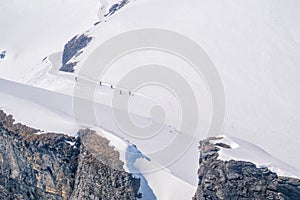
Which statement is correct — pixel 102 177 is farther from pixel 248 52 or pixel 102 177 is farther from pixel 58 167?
pixel 248 52

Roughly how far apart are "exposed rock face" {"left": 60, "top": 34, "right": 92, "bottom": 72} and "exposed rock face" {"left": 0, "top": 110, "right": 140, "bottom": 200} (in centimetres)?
1901

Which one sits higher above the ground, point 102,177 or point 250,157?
point 250,157

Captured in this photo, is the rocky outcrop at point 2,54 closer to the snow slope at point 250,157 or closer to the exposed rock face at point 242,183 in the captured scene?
the snow slope at point 250,157

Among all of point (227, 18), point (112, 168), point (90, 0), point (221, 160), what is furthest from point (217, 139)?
point (90, 0)

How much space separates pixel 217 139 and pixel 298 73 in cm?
1647

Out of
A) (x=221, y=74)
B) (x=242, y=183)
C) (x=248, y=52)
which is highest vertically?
(x=248, y=52)

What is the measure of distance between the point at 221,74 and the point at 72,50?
64.2 feet

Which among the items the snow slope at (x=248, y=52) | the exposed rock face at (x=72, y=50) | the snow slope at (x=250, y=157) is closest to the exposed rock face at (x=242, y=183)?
the snow slope at (x=250, y=157)

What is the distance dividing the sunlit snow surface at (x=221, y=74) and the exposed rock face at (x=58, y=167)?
82cm

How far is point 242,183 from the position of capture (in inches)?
901

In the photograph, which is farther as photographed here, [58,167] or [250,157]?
[58,167]

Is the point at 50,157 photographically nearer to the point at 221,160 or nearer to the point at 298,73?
the point at 221,160

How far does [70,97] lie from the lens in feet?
109

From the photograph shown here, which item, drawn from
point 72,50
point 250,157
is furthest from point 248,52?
point 72,50
